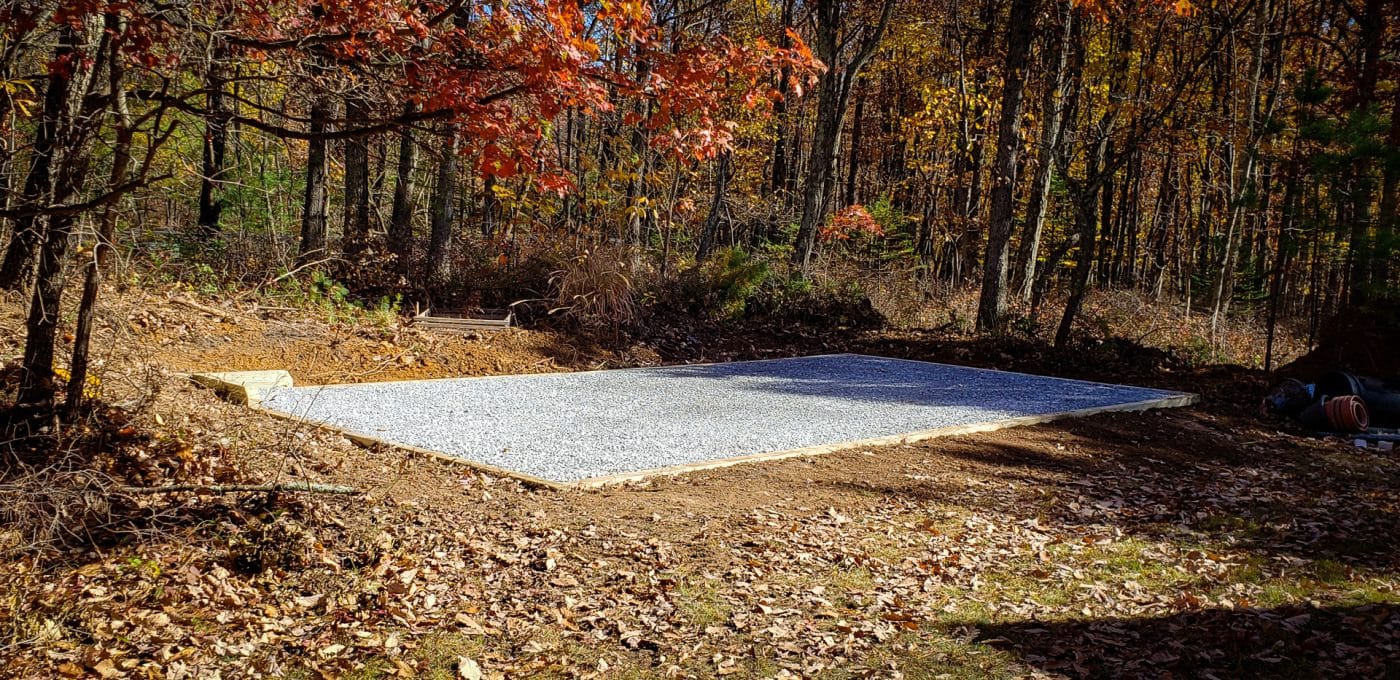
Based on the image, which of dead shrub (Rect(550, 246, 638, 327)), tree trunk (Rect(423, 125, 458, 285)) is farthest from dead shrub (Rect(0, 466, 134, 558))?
tree trunk (Rect(423, 125, 458, 285))

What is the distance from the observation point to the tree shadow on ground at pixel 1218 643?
130 inches

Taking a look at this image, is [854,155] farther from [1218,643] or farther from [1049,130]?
[1218,643]

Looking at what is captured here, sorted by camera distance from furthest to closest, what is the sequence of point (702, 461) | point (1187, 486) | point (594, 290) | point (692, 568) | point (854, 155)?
point (854, 155) → point (594, 290) → point (1187, 486) → point (702, 461) → point (692, 568)

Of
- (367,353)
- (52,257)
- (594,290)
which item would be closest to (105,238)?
(52,257)

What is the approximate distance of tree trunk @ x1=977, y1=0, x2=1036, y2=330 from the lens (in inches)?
471

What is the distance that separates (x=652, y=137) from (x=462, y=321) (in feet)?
9.71

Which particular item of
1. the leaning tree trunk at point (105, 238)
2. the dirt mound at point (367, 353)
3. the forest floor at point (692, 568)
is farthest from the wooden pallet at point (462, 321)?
the leaning tree trunk at point (105, 238)

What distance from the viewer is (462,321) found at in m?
9.55

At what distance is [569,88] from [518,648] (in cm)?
291

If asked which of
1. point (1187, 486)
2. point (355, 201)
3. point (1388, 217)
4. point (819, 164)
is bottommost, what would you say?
point (1187, 486)

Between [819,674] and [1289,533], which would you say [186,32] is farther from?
[1289,533]

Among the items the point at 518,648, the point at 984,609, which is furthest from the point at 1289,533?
the point at 518,648

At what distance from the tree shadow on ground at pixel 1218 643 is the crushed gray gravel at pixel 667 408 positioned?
8.86 ft

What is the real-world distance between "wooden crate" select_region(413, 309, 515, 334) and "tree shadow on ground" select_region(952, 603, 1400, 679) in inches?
279
